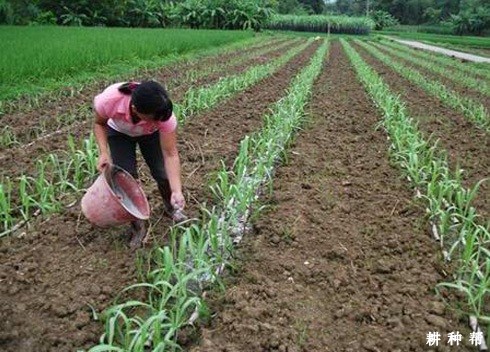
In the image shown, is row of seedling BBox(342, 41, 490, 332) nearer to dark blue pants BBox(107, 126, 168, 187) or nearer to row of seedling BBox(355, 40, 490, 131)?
row of seedling BBox(355, 40, 490, 131)

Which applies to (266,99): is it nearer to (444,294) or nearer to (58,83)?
(58,83)

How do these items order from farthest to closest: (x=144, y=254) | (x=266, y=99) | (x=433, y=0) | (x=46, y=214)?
(x=433, y=0), (x=266, y=99), (x=46, y=214), (x=144, y=254)

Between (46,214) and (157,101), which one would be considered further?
(46,214)

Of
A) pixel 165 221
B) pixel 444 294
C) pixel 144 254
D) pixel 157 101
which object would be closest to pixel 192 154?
pixel 165 221

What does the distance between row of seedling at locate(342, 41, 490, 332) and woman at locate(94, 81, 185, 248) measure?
1541mm

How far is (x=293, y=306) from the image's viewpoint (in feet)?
8.29

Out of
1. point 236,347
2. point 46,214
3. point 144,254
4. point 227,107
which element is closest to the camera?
point 236,347

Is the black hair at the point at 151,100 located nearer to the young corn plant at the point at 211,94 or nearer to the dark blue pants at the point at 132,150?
the dark blue pants at the point at 132,150

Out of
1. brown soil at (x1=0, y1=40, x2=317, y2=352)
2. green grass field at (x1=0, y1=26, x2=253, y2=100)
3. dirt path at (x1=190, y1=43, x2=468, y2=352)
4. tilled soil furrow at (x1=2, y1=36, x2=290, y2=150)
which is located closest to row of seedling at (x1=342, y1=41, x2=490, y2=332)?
dirt path at (x1=190, y1=43, x2=468, y2=352)

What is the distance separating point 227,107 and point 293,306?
4612 mm

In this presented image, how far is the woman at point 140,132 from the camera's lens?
2555 millimetres

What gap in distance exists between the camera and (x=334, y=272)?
2834 millimetres

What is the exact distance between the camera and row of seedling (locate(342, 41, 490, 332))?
2.56 metres

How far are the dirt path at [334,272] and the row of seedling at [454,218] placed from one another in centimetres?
12
